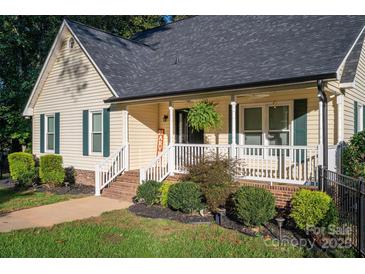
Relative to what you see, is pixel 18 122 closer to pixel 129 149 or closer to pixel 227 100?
pixel 129 149

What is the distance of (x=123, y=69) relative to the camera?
12859 mm

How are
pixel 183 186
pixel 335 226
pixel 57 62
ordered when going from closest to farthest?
pixel 335 226 → pixel 183 186 → pixel 57 62

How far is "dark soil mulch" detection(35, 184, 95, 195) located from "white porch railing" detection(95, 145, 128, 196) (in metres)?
0.68

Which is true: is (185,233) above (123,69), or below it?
below

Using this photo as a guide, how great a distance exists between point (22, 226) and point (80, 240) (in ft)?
6.34

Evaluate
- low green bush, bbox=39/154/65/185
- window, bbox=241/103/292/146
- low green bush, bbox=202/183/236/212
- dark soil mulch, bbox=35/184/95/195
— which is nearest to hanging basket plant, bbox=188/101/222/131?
window, bbox=241/103/292/146

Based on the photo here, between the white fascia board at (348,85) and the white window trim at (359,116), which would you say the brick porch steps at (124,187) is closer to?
the white fascia board at (348,85)

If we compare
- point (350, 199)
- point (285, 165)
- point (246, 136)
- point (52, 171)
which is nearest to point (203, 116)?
point (246, 136)

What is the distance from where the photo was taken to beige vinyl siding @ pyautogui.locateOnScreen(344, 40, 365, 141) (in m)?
9.40

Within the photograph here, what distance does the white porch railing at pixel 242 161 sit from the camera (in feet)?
28.3

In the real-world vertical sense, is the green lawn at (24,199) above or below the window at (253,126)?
below

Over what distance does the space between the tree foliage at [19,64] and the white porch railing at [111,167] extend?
999cm

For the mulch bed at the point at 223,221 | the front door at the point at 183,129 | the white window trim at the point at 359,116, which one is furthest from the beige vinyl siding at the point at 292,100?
the mulch bed at the point at 223,221
